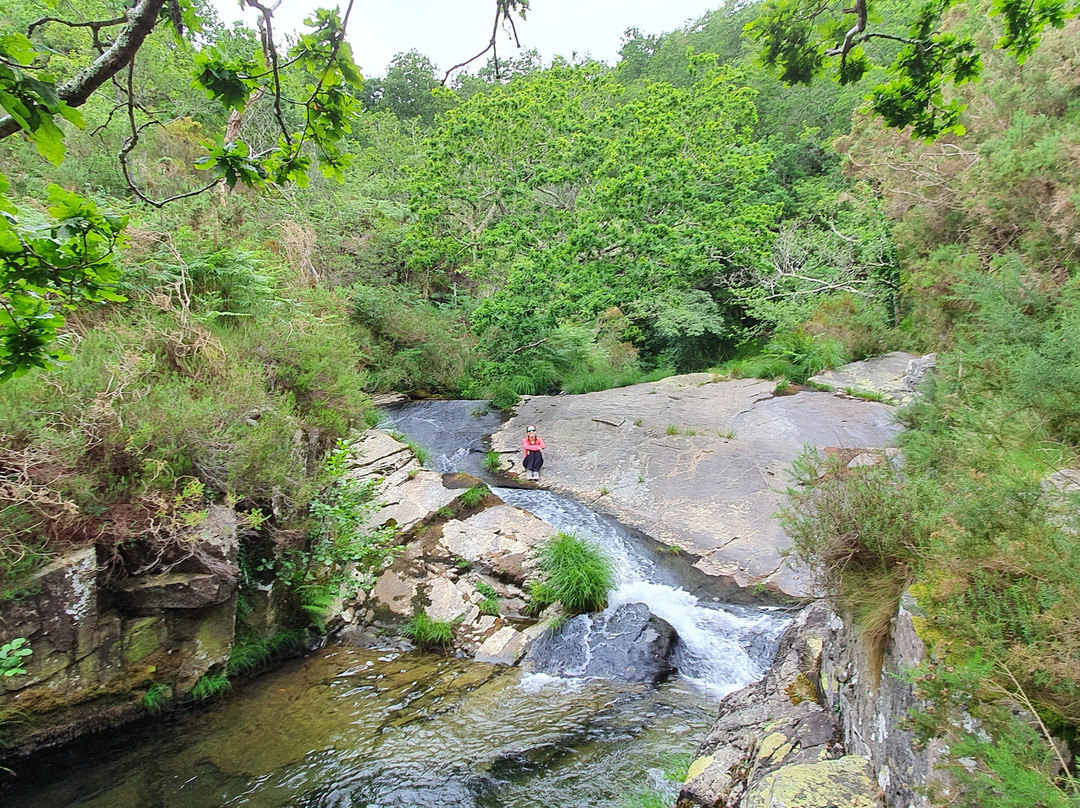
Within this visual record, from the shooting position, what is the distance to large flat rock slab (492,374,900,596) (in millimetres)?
7738

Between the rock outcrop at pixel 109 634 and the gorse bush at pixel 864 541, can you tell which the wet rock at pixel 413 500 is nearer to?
the rock outcrop at pixel 109 634

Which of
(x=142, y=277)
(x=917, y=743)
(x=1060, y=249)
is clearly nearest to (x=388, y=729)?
(x=917, y=743)

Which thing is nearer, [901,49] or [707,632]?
A: [901,49]

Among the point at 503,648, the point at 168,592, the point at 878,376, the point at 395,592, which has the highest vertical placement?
the point at 878,376

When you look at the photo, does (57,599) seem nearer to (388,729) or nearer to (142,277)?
(388,729)

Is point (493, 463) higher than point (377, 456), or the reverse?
point (377, 456)

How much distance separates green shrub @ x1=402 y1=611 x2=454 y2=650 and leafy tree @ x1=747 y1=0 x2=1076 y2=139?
592cm

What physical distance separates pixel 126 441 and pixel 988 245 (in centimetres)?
1170

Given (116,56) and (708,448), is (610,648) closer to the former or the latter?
(708,448)

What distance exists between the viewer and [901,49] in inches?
132

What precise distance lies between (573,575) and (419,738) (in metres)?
2.50

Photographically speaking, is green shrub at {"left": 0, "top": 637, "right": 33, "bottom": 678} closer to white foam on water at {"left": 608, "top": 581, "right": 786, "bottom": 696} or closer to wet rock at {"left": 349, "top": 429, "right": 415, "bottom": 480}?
wet rock at {"left": 349, "top": 429, "right": 415, "bottom": 480}

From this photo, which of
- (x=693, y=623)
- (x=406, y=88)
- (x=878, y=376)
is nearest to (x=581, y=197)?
(x=878, y=376)

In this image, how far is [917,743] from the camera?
228 cm
